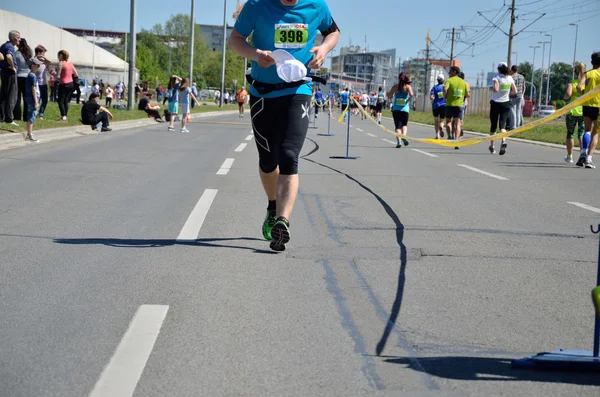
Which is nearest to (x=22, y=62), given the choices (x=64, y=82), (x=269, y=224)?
(x=64, y=82)

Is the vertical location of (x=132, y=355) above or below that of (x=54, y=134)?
below

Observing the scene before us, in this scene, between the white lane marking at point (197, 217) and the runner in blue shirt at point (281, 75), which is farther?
the white lane marking at point (197, 217)

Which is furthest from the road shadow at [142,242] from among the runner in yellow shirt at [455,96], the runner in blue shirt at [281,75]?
the runner in yellow shirt at [455,96]

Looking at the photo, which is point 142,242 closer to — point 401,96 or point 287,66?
point 287,66

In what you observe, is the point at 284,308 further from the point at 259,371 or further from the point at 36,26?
the point at 36,26

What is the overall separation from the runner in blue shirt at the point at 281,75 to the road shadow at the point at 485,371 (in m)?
2.39

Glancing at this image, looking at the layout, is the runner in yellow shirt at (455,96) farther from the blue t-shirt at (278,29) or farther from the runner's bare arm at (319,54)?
the blue t-shirt at (278,29)

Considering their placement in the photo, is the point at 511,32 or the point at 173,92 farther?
the point at 511,32

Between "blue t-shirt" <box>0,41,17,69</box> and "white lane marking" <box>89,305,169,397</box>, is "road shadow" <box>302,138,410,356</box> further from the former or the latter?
"blue t-shirt" <box>0,41,17,69</box>

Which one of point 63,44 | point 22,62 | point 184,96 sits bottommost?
point 184,96

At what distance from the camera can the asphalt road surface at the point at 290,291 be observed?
332 centimetres

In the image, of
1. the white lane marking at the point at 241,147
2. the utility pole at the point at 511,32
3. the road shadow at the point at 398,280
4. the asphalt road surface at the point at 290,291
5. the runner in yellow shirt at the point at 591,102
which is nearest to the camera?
the asphalt road surface at the point at 290,291

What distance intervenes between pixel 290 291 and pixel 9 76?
14.3 meters

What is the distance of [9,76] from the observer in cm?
1725
